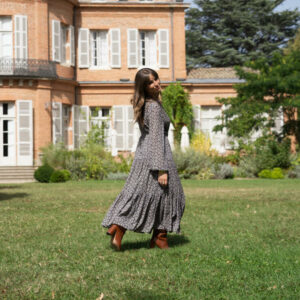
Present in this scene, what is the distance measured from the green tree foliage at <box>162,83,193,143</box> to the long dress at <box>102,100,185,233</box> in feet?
60.9

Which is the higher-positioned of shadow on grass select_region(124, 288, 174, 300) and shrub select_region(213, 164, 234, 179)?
shrub select_region(213, 164, 234, 179)

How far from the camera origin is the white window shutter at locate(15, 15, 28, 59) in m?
22.3

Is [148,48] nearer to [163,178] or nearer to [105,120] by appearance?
[105,120]

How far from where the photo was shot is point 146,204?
5387 mm

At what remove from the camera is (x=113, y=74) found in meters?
25.3

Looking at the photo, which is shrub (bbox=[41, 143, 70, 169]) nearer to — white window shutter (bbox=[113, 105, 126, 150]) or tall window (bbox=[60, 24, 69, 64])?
white window shutter (bbox=[113, 105, 126, 150])

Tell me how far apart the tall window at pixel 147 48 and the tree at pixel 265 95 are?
4896mm

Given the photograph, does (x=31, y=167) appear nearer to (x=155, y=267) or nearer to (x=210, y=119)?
(x=210, y=119)

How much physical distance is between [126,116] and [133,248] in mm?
19719

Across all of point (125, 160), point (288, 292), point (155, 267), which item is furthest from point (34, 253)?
point (125, 160)

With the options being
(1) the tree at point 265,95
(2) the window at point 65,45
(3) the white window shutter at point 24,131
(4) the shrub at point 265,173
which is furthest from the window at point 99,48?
(4) the shrub at point 265,173

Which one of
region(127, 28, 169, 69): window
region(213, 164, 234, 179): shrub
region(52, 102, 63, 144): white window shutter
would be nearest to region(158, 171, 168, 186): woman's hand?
region(213, 164, 234, 179): shrub

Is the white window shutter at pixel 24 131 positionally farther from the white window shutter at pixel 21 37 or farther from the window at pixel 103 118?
the window at pixel 103 118

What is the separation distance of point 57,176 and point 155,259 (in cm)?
1421
